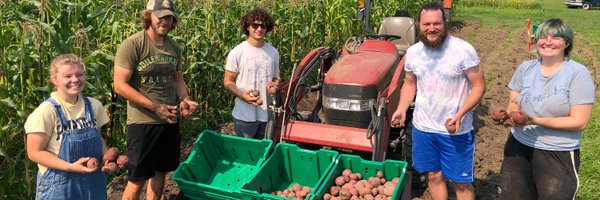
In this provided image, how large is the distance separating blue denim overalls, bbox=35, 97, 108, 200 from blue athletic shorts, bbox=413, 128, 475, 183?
86.3 inches

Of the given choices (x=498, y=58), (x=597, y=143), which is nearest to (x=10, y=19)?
(x=597, y=143)

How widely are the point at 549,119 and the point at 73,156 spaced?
2.69m

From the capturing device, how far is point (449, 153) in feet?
11.8

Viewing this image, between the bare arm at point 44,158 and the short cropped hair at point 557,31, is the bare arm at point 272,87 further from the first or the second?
the short cropped hair at point 557,31

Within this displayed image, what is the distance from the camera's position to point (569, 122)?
2.92 m

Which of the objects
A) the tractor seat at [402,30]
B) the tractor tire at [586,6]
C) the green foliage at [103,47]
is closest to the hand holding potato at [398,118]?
the green foliage at [103,47]

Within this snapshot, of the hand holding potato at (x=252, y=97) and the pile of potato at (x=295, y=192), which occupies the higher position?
the hand holding potato at (x=252, y=97)

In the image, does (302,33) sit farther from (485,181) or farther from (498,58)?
(498,58)

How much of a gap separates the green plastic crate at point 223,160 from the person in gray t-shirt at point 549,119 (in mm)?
1762

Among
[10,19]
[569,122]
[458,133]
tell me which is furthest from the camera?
[10,19]

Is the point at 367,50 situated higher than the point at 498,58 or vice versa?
the point at 367,50

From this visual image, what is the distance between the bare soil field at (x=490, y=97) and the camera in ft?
15.5

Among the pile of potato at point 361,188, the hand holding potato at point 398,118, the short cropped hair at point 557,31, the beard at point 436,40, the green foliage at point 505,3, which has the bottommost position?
the pile of potato at point 361,188

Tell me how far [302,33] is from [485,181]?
3788 mm
